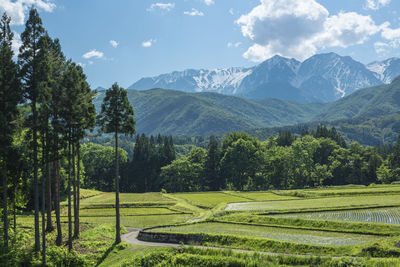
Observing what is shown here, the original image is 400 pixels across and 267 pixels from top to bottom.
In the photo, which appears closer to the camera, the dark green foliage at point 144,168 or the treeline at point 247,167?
the treeline at point 247,167

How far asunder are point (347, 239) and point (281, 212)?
17.4m

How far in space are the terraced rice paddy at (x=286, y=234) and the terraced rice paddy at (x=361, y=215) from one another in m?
6.36

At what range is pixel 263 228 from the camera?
1610 inches

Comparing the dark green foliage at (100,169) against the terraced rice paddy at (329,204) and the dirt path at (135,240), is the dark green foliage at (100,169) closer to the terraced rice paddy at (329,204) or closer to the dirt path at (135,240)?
the terraced rice paddy at (329,204)

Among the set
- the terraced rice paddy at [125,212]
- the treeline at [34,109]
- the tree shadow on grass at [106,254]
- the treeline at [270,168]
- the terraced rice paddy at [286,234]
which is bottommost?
the terraced rice paddy at [125,212]

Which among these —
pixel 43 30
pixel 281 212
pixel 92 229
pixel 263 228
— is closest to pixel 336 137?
pixel 281 212

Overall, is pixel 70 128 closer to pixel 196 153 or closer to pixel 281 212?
pixel 281 212

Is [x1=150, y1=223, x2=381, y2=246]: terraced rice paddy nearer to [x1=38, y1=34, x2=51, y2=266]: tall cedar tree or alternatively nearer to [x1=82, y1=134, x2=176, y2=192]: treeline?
[x1=38, y1=34, x2=51, y2=266]: tall cedar tree

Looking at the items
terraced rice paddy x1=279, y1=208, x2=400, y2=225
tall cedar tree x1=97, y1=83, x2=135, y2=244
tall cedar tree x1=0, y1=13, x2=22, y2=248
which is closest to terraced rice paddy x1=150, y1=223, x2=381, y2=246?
terraced rice paddy x1=279, y1=208, x2=400, y2=225

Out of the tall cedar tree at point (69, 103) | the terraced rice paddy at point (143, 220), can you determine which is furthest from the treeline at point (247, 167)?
the tall cedar tree at point (69, 103)

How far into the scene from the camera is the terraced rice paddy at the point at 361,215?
39188mm

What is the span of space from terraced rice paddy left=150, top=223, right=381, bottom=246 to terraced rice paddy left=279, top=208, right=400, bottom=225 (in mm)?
6359

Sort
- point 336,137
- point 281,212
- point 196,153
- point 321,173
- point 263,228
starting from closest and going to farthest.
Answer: point 263,228
point 281,212
point 321,173
point 196,153
point 336,137

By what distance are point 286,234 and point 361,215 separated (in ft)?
46.1
